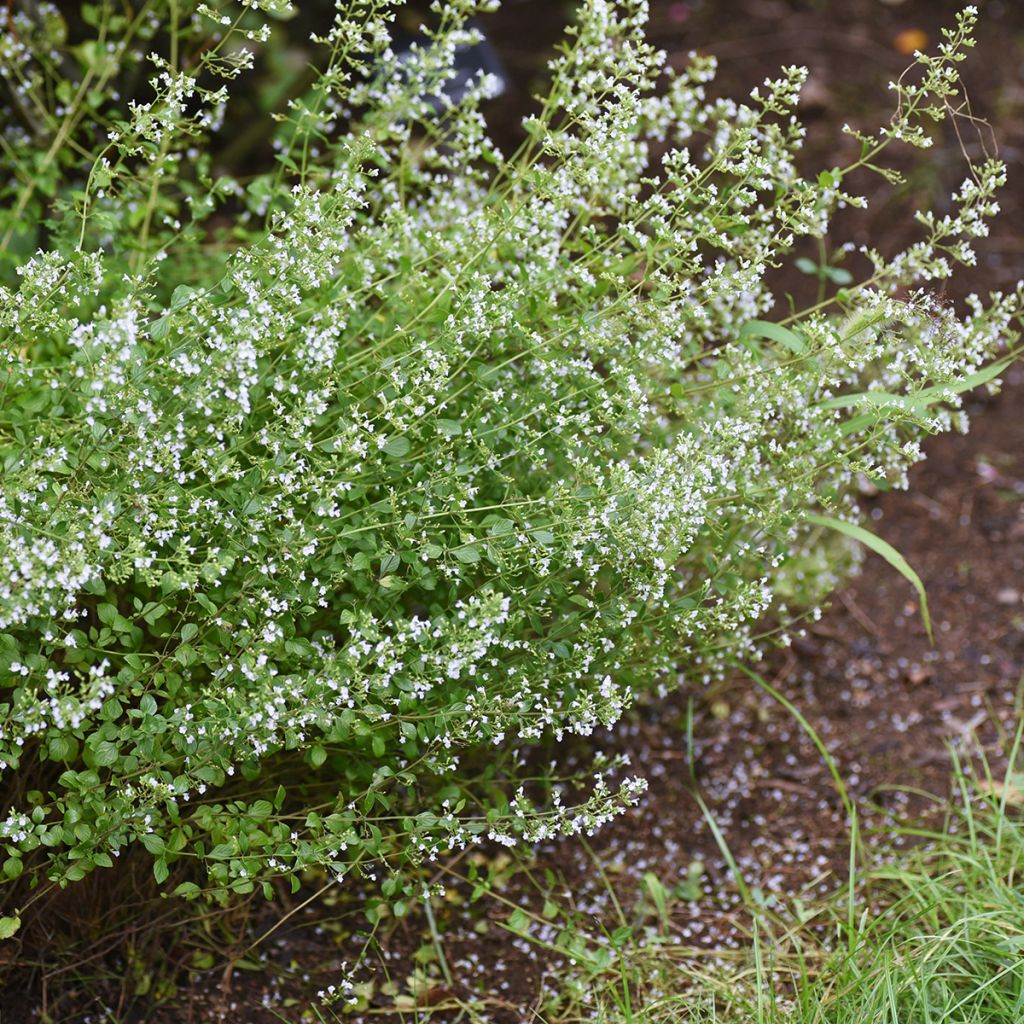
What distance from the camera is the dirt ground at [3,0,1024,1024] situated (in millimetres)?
2945

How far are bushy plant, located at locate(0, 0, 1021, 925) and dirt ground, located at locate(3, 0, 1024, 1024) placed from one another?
0.31 metres

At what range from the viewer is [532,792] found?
3.34m

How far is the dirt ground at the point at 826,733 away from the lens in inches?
116

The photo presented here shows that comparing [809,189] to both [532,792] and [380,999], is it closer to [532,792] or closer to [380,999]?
[532,792]

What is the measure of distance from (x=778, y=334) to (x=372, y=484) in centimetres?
95

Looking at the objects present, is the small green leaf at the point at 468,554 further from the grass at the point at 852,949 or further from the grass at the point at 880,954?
the grass at the point at 880,954

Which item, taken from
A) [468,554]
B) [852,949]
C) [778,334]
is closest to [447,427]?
[468,554]

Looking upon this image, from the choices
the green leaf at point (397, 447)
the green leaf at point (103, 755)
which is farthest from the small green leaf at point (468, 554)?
the green leaf at point (103, 755)

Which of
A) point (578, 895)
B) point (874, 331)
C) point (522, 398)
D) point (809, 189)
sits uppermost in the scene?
point (809, 189)

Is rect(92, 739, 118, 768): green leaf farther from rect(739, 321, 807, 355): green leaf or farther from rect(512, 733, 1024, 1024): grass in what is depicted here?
rect(739, 321, 807, 355): green leaf

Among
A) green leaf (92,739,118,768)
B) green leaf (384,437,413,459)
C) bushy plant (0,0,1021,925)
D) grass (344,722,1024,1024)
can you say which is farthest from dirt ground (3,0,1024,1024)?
green leaf (384,437,413,459)

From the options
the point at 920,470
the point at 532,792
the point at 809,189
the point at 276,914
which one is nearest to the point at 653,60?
the point at 809,189

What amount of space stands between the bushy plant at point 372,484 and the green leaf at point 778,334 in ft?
0.06

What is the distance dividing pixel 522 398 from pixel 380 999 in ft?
4.65
